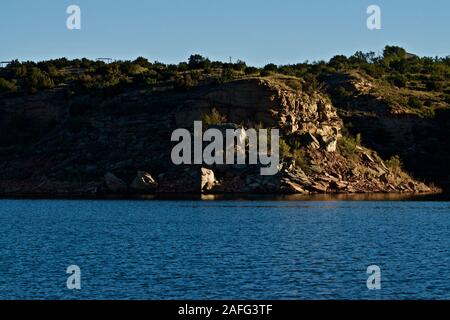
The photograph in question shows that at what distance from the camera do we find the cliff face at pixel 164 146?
10638cm

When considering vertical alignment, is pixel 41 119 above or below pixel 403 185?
above

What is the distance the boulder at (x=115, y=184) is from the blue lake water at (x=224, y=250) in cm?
1674

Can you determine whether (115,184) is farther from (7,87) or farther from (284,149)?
(7,87)

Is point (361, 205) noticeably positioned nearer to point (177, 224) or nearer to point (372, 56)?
point (177, 224)

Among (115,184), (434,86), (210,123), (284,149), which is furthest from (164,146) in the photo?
(434,86)

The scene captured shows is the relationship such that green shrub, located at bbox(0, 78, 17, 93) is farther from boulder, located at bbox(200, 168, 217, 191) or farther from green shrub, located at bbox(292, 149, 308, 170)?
green shrub, located at bbox(292, 149, 308, 170)

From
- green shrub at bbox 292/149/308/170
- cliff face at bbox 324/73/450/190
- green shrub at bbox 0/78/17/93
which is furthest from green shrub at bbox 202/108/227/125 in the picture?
green shrub at bbox 0/78/17/93

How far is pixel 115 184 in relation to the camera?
348ft

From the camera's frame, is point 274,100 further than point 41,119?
No

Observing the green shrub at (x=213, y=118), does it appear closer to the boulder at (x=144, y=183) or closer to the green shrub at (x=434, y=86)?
the boulder at (x=144, y=183)

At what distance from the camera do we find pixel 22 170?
373ft

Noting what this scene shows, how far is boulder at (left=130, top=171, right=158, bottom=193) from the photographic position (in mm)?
105062
